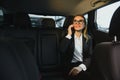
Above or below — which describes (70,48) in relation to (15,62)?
below

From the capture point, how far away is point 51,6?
441 cm

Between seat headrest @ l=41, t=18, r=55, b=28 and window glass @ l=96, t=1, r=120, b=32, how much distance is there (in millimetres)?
677

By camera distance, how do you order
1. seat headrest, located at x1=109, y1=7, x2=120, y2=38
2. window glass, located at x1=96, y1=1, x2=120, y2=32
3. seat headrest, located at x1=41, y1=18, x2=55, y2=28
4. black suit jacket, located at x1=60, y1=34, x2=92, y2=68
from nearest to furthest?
seat headrest, located at x1=109, y1=7, x2=120, y2=38 < window glass, located at x1=96, y1=1, x2=120, y2=32 < black suit jacket, located at x1=60, y1=34, x2=92, y2=68 < seat headrest, located at x1=41, y1=18, x2=55, y2=28

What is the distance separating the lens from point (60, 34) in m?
4.02

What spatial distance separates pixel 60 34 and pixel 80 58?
52 centimetres

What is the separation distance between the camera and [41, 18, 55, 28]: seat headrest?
4035mm

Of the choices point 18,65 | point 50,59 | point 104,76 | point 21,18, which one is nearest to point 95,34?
point 50,59

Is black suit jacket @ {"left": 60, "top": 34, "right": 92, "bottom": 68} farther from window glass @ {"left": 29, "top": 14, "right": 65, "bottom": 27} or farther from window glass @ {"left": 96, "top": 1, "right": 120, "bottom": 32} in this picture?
window glass @ {"left": 29, "top": 14, "right": 65, "bottom": 27}

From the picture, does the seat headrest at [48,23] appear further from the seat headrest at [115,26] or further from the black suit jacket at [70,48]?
the seat headrest at [115,26]

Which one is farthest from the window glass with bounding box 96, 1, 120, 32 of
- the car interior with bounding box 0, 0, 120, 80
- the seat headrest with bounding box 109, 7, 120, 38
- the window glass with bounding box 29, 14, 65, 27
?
the seat headrest with bounding box 109, 7, 120, 38

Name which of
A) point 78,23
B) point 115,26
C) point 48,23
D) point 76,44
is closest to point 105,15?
point 78,23

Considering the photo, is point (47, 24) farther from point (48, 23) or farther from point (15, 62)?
point (15, 62)

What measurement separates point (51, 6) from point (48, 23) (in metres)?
0.45

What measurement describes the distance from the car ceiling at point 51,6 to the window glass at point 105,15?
0.44 feet
